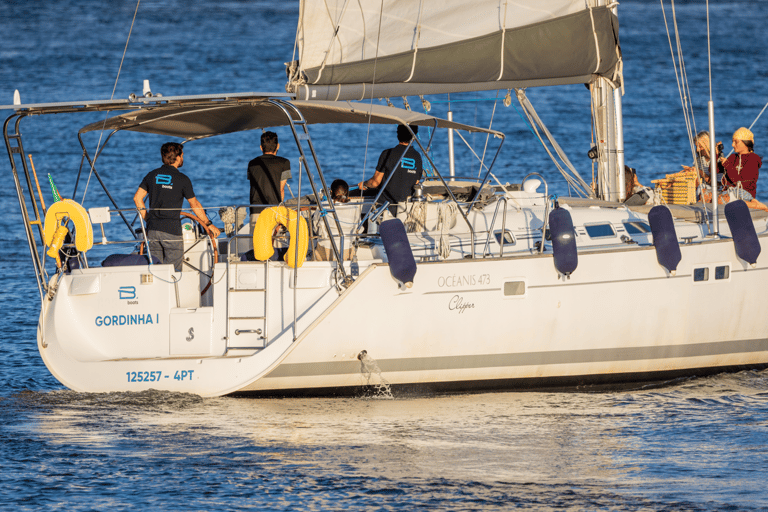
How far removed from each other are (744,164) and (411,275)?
434 cm

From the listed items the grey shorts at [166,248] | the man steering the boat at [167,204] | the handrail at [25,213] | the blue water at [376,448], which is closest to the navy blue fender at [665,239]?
the blue water at [376,448]

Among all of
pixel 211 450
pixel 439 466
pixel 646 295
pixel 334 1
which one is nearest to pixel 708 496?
pixel 439 466

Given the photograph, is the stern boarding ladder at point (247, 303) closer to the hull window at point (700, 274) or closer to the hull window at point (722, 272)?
the hull window at point (700, 274)

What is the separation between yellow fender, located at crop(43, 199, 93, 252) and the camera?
8.73m

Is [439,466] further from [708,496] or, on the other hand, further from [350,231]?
[350,231]

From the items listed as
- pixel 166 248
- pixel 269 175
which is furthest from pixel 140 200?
pixel 269 175

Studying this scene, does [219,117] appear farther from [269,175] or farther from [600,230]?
[600,230]

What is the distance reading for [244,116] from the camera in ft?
32.8

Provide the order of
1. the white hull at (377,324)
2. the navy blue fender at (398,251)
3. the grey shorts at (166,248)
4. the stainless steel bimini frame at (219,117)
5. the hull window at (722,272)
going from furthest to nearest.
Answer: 1. the hull window at (722,272)
2. the grey shorts at (166,248)
3. the white hull at (377,324)
4. the navy blue fender at (398,251)
5. the stainless steel bimini frame at (219,117)

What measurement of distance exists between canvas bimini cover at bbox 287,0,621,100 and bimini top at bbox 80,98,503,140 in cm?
42

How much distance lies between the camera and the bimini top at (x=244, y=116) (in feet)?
28.2

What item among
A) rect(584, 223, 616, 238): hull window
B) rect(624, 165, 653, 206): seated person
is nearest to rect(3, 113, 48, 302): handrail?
rect(584, 223, 616, 238): hull window

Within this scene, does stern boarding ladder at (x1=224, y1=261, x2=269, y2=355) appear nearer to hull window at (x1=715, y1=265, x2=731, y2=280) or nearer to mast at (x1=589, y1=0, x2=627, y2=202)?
mast at (x1=589, y1=0, x2=627, y2=202)

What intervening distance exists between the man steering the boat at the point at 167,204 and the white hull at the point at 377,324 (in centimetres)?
31
